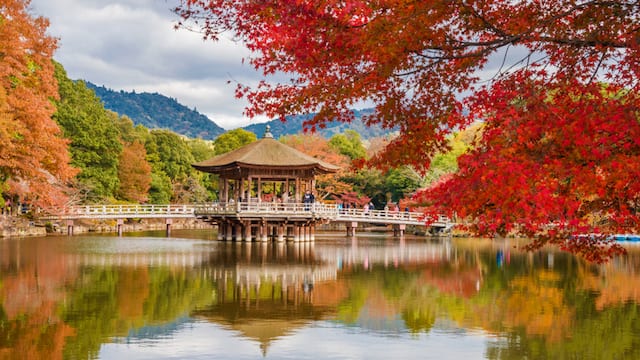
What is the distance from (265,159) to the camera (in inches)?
1196

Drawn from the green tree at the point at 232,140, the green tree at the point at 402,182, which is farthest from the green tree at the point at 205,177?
the green tree at the point at 402,182

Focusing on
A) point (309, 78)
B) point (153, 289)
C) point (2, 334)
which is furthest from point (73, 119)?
point (309, 78)

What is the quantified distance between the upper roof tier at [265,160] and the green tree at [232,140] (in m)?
26.3

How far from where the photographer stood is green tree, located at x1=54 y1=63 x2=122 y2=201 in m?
40.6

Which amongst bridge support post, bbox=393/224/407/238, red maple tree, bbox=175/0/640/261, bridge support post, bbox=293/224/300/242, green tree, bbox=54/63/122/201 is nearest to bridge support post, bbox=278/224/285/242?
bridge support post, bbox=293/224/300/242

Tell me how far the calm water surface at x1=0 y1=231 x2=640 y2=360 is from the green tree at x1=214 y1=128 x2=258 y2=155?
37410 mm

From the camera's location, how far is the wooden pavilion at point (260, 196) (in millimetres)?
30016

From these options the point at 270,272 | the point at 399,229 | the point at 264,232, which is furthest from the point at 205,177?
the point at 270,272

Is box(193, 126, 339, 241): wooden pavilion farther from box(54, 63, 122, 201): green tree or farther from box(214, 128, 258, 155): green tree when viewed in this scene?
box(214, 128, 258, 155): green tree

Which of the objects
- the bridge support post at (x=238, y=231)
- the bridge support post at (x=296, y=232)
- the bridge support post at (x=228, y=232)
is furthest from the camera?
the bridge support post at (x=228, y=232)

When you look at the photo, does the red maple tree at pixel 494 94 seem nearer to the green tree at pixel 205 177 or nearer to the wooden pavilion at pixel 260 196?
the wooden pavilion at pixel 260 196

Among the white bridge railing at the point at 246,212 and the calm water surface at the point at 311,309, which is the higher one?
the white bridge railing at the point at 246,212

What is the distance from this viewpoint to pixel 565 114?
642cm

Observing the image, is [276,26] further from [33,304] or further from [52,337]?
[33,304]
